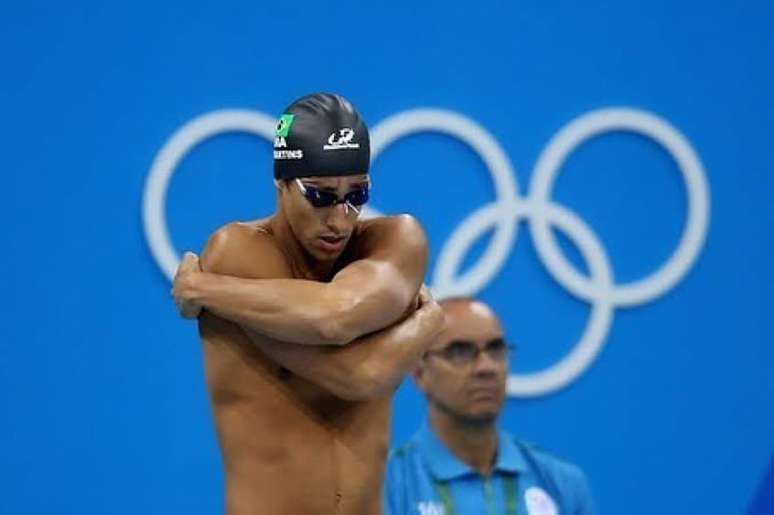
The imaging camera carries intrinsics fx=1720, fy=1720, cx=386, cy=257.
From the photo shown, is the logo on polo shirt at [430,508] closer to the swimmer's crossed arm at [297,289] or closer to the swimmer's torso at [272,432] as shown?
the swimmer's torso at [272,432]

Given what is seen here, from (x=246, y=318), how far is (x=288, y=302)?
Result: 0.36ft

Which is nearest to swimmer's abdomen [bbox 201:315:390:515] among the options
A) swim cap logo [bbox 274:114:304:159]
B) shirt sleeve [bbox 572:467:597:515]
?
swim cap logo [bbox 274:114:304:159]

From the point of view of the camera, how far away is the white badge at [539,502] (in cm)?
595

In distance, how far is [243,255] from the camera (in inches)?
166

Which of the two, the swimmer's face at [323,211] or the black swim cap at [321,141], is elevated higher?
the black swim cap at [321,141]

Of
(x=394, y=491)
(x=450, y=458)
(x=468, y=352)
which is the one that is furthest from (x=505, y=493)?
(x=468, y=352)

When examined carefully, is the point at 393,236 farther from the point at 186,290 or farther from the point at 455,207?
the point at 455,207

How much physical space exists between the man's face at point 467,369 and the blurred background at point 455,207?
45.3 inches

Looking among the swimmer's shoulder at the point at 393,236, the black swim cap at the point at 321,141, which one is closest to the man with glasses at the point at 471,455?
the swimmer's shoulder at the point at 393,236

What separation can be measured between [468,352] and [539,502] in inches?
22.8

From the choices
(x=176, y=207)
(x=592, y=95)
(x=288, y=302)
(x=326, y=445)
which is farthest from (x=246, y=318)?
(x=592, y=95)

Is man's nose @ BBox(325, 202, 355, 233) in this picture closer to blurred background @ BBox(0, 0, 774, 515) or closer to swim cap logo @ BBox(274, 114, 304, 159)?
swim cap logo @ BBox(274, 114, 304, 159)

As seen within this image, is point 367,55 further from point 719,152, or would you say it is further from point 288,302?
point 288,302

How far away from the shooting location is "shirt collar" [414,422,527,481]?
5902mm
